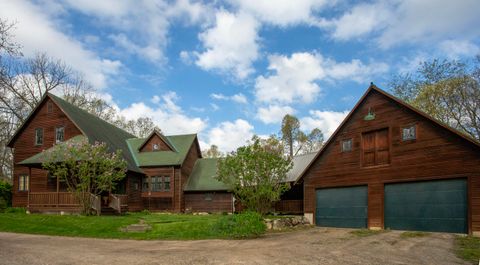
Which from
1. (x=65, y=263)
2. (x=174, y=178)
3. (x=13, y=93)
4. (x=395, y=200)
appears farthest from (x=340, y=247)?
(x=13, y=93)

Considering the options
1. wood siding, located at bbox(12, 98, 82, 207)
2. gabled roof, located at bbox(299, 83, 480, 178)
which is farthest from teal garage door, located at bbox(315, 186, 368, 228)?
wood siding, located at bbox(12, 98, 82, 207)

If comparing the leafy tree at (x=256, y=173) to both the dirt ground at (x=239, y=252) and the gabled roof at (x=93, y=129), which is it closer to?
the dirt ground at (x=239, y=252)

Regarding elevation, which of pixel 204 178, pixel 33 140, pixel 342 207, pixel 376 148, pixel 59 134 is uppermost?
pixel 59 134

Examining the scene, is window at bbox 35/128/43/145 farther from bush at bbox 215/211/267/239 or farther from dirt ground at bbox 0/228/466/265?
bush at bbox 215/211/267/239

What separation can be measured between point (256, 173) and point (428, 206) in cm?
962

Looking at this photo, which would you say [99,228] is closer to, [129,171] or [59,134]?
[129,171]

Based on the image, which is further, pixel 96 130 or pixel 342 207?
pixel 96 130

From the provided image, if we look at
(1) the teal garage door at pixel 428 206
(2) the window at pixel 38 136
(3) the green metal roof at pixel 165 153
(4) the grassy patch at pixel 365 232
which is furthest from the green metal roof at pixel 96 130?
(1) the teal garage door at pixel 428 206

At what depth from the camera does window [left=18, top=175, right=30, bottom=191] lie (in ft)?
104

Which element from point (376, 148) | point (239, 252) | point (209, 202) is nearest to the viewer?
point (239, 252)

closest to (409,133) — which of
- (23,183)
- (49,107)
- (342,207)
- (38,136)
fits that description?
(342,207)

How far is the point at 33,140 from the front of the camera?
32750 millimetres

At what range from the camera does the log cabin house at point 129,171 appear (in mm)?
28922

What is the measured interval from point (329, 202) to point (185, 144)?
59.3 ft
